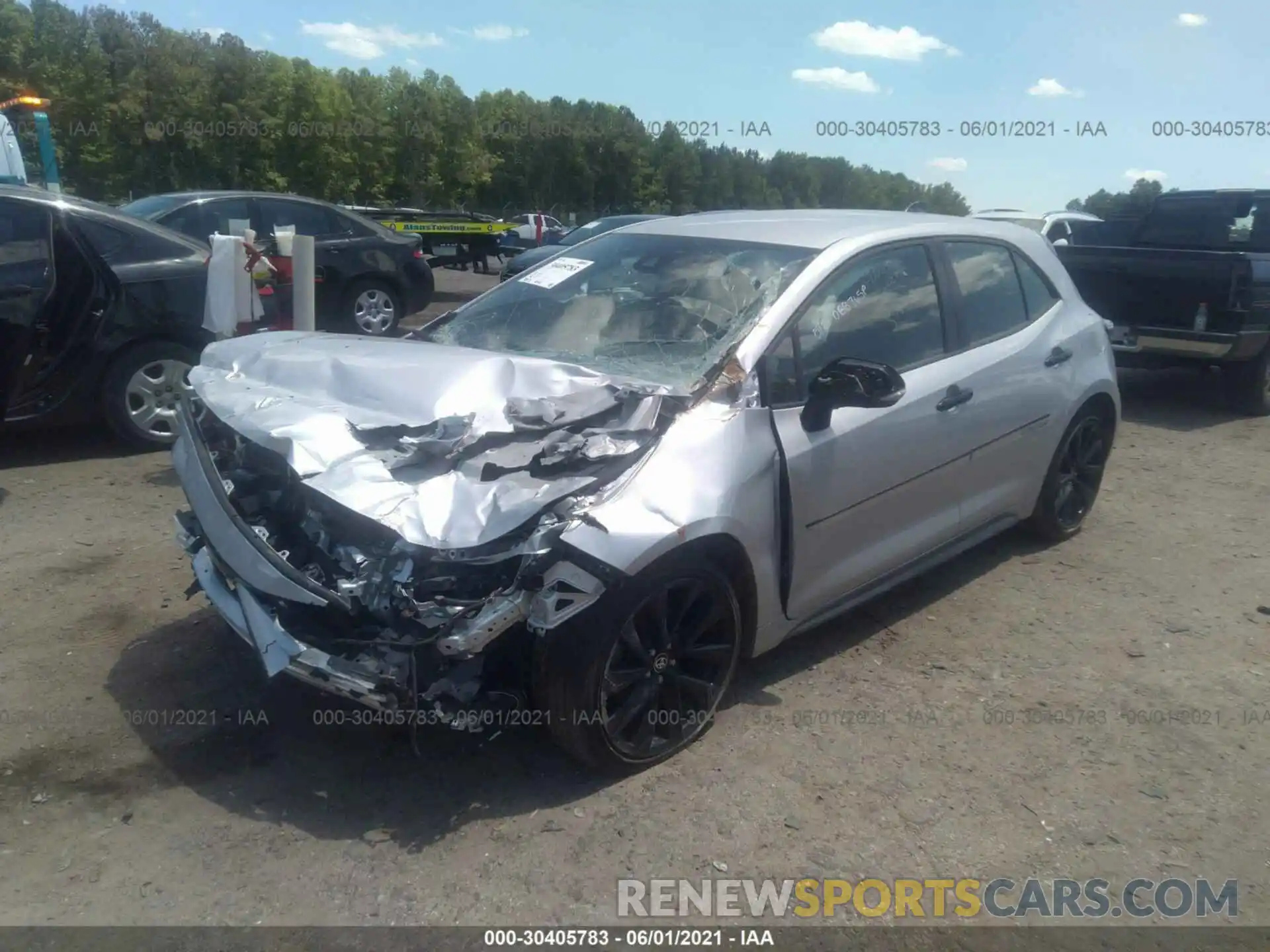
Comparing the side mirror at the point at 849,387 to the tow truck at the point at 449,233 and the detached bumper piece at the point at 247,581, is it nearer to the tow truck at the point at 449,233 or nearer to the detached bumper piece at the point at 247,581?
the detached bumper piece at the point at 247,581

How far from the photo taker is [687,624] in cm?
350

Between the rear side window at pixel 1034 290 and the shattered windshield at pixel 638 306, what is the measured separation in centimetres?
165

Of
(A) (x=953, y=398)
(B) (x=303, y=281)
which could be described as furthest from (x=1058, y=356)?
(B) (x=303, y=281)

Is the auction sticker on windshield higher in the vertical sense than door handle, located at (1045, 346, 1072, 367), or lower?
higher

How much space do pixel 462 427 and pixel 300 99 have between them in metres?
41.3

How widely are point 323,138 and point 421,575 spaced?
134 ft

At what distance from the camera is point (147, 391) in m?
6.75

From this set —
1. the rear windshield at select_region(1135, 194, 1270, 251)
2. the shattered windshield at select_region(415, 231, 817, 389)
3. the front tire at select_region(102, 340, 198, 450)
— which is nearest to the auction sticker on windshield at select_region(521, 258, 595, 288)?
the shattered windshield at select_region(415, 231, 817, 389)

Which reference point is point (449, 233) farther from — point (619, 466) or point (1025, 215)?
point (619, 466)

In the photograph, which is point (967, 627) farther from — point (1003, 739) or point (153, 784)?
point (153, 784)

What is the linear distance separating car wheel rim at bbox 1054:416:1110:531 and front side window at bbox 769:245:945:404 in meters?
1.49

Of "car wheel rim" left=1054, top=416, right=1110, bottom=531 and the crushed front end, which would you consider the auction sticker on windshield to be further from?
"car wheel rim" left=1054, top=416, right=1110, bottom=531

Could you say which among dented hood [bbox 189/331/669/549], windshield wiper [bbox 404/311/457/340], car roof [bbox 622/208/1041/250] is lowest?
dented hood [bbox 189/331/669/549]

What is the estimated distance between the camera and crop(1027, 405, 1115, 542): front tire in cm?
548
